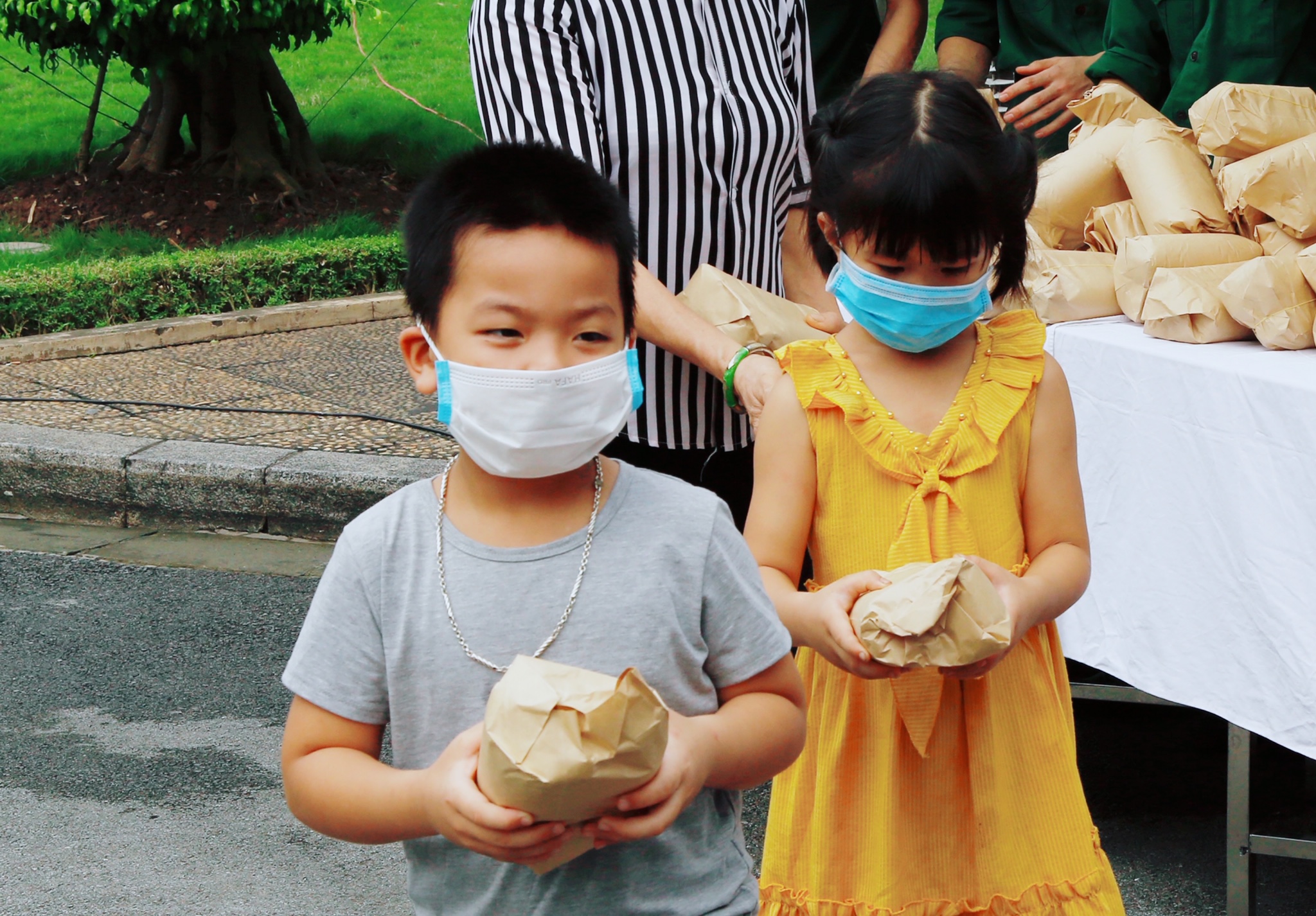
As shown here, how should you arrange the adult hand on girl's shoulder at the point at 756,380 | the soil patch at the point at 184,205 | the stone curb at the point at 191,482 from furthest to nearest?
the soil patch at the point at 184,205 < the stone curb at the point at 191,482 < the adult hand on girl's shoulder at the point at 756,380

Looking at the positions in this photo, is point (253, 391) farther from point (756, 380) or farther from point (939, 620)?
point (939, 620)

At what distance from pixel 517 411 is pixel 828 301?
1.39 meters

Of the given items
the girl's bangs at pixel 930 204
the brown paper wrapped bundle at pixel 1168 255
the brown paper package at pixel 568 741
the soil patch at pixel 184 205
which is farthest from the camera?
the soil patch at pixel 184 205

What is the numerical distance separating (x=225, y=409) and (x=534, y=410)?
203 inches

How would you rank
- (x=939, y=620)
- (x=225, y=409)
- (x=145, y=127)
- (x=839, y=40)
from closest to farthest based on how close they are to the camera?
(x=939, y=620)
(x=839, y=40)
(x=225, y=409)
(x=145, y=127)

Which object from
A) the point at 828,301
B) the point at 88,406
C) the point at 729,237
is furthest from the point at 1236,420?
the point at 88,406

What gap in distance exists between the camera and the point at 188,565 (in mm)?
4898

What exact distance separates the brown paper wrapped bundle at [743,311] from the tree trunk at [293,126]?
8.99 metres

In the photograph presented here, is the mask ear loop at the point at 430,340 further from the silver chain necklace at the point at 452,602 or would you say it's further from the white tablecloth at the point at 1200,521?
the white tablecloth at the point at 1200,521

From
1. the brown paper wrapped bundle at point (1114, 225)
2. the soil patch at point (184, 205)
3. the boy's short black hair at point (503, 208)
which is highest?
the boy's short black hair at point (503, 208)

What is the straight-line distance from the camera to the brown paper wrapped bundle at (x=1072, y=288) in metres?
2.82

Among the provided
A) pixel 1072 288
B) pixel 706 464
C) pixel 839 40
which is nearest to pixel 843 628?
pixel 706 464

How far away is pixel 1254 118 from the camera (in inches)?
108

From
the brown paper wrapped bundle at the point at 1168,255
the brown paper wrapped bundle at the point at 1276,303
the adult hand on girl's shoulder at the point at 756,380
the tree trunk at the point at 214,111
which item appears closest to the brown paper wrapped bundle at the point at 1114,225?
the brown paper wrapped bundle at the point at 1168,255
